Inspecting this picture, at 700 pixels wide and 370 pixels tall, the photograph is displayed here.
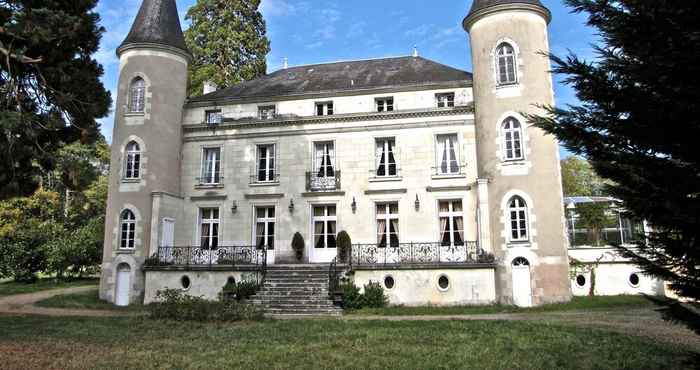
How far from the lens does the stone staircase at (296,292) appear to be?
51.0 ft

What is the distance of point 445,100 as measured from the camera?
1995 cm

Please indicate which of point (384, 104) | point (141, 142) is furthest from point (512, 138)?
point (141, 142)

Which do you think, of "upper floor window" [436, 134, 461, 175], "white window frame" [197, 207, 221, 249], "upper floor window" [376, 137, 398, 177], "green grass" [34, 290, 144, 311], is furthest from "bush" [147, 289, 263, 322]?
"upper floor window" [436, 134, 461, 175]

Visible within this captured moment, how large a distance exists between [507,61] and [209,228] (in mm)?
13249

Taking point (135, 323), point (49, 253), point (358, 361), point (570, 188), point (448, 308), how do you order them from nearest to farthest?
point (358, 361), point (135, 323), point (448, 308), point (49, 253), point (570, 188)

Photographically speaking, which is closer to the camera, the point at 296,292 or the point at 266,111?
the point at 296,292

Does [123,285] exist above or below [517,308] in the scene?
above

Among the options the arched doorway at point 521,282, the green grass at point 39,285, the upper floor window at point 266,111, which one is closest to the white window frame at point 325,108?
the upper floor window at point 266,111

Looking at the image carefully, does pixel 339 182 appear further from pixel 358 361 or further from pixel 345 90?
pixel 358 361

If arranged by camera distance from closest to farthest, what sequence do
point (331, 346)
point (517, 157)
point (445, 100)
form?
1. point (331, 346)
2. point (517, 157)
3. point (445, 100)

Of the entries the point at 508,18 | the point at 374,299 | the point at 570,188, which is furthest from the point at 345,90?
the point at 570,188

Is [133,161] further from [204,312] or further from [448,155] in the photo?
[448,155]

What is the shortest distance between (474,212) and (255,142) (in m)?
9.19

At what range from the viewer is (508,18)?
18625 mm
